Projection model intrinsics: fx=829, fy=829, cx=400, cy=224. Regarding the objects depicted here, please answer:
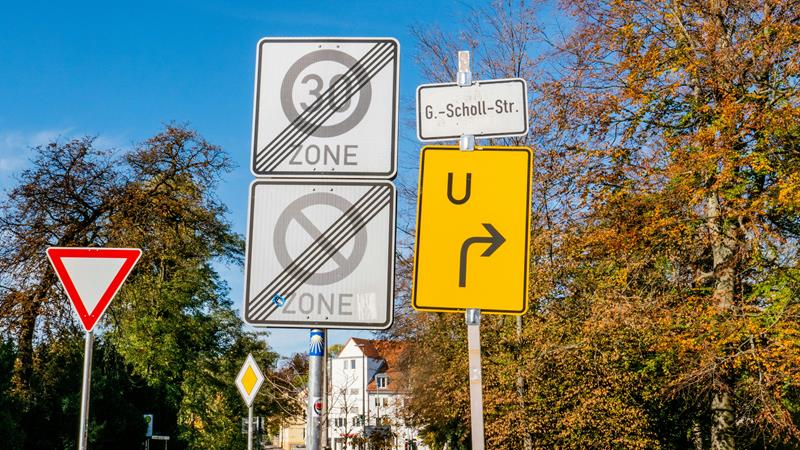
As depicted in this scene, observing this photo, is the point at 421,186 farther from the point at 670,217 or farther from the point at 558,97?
the point at 558,97

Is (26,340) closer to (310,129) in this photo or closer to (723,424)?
(723,424)

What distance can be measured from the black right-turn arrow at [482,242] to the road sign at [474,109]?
0.54m

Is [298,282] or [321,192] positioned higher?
[321,192]

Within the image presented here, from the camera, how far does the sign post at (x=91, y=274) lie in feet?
21.5

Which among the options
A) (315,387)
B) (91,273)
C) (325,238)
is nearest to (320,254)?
(325,238)

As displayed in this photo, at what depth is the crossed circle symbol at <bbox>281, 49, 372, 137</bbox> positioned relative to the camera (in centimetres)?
314

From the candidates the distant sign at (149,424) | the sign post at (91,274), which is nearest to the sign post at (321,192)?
the sign post at (91,274)

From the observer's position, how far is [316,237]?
3.04m

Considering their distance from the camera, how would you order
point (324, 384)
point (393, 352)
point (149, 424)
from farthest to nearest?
point (393, 352) < point (149, 424) < point (324, 384)

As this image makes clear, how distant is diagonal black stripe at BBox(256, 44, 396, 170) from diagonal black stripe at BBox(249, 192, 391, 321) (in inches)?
15.7

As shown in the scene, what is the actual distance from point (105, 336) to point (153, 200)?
6.86 meters

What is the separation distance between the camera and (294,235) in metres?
3.05

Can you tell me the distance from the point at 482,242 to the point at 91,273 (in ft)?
13.4

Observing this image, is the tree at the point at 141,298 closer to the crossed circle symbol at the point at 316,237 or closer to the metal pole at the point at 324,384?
the metal pole at the point at 324,384
